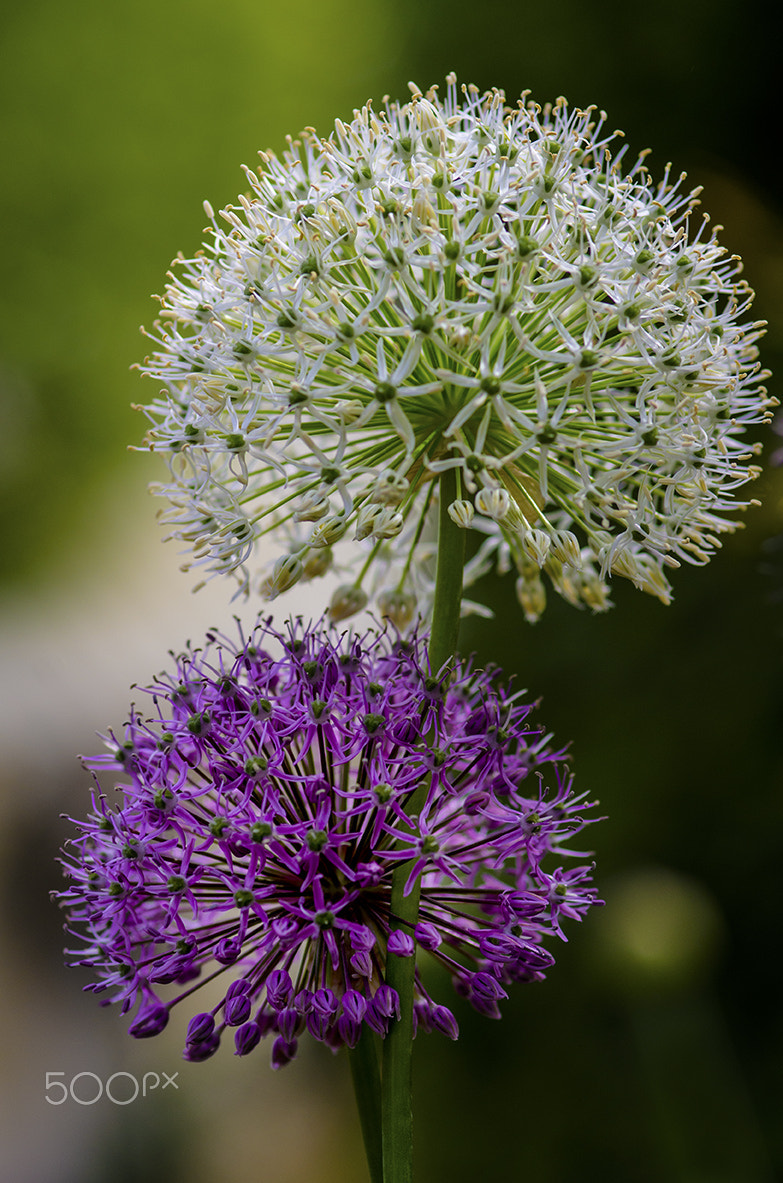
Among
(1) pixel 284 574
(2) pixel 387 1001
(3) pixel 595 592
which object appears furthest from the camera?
(3) pixel 595 592

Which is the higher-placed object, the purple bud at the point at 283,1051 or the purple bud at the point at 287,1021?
the purple bud at the point at 287,1021

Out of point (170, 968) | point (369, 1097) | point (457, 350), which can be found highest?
point (457, 350)

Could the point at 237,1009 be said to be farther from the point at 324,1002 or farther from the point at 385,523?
the point at 385,523

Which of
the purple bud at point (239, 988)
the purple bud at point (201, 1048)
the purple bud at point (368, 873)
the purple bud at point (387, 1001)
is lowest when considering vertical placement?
the purple bud at point (201, 1048)

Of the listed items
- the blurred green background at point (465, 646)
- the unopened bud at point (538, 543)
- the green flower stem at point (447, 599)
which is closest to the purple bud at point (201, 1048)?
the green flower stem at point (447, 599)

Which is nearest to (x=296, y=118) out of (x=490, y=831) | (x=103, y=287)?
(x=103, y=287)

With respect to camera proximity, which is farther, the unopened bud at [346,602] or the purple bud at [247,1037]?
the unopened bud at [346,602]

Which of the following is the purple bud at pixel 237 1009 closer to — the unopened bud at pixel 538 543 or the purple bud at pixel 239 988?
the purple bud at pixel 239 988

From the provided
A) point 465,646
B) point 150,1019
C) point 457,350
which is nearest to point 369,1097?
point 150,1019
